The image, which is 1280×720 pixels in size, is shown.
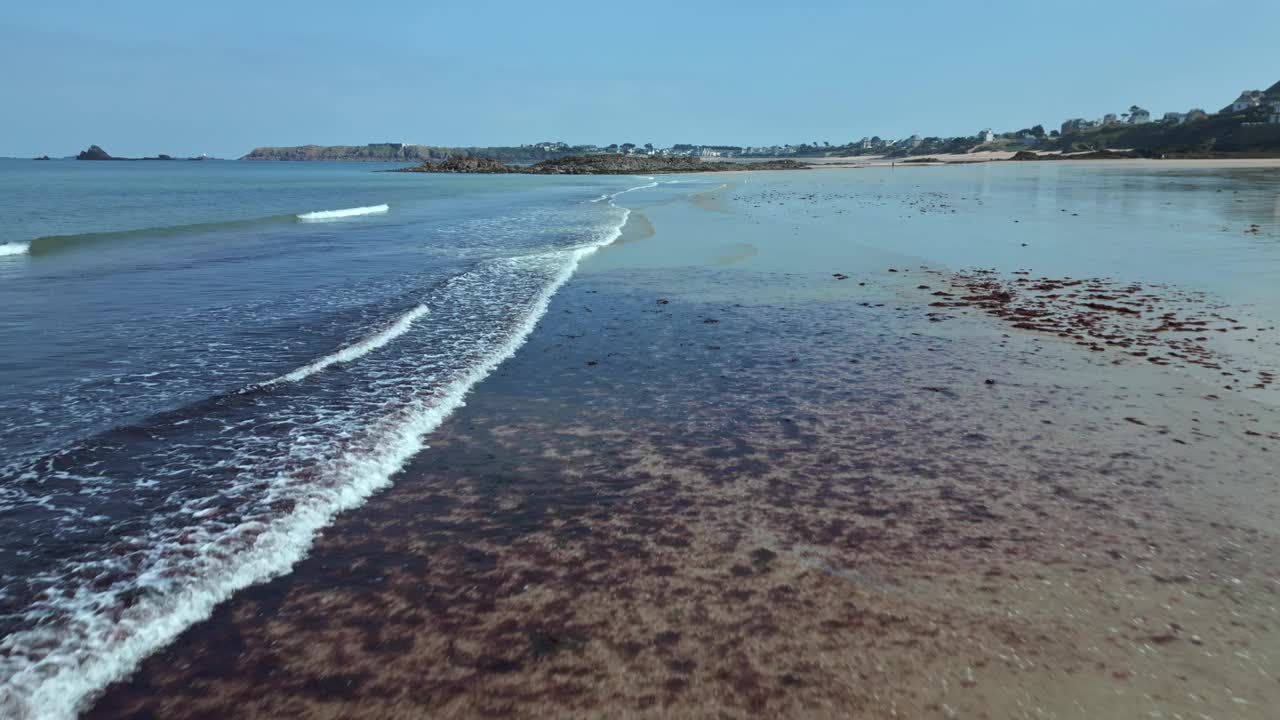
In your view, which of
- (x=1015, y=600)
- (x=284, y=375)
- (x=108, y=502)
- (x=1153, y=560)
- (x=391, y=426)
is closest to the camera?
(x=1015, y=600)

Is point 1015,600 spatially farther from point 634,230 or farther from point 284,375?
point 634,230

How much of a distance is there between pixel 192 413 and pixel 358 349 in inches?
112

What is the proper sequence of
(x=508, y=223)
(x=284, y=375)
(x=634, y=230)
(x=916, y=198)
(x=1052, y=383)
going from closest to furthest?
1. (x=1052, y=383)
2. (x=284, y=375)
3. (x=634, y=230)
4. (x=508, y=223)
5. (x=916, y=198)

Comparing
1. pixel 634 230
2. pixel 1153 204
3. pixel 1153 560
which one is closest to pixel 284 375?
pixel 1153 560

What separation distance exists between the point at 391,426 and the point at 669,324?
5.75 m

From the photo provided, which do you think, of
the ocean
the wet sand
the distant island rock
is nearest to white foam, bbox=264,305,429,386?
the ocean

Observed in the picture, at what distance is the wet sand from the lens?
12.0 feet

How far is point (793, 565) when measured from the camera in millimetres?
4797

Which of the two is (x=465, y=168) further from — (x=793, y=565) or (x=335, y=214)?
(x=793, y=565)

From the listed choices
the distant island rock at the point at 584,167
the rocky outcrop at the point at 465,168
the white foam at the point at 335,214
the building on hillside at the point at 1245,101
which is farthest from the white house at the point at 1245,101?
the white foam at the point at 335,214

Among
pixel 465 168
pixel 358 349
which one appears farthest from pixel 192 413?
pixel 465 168

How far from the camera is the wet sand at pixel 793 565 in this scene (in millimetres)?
3652

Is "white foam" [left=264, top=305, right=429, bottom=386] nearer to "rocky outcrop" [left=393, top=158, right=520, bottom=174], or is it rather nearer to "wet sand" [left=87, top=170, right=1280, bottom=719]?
"wet sand" [left=87, top=170, right=1280, bottom=719]

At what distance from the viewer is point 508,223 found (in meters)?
32.2
